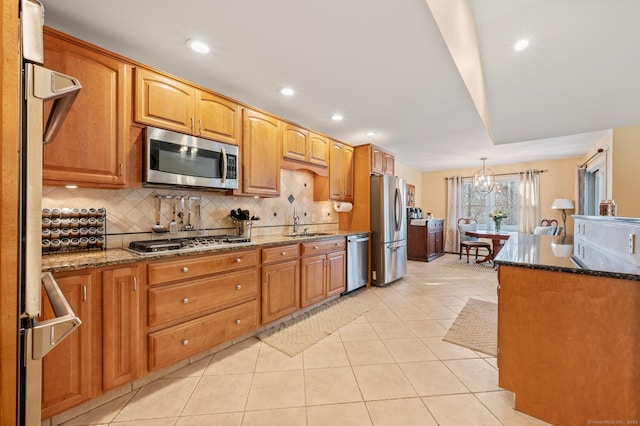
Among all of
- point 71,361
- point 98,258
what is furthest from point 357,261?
point 71,361

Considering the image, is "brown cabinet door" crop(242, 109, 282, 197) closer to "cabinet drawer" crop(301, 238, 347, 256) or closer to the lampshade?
"cabinet drawer" crop(301, 238, 347, 256)

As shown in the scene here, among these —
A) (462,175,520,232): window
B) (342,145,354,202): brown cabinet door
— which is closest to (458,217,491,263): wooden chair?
(462,175,520,232): window

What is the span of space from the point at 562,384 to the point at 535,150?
16.7ft

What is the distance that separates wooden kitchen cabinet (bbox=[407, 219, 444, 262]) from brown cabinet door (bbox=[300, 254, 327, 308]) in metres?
3.63

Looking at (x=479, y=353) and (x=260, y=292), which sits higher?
(x=260, y=292)

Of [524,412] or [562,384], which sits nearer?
[562,384]

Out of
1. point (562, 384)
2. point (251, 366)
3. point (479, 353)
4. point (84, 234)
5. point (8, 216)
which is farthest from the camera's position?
point (479, 353)

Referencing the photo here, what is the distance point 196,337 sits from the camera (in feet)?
6.54

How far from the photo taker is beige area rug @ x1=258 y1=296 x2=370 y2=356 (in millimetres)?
2377

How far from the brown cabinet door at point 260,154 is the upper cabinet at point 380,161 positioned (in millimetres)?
1730

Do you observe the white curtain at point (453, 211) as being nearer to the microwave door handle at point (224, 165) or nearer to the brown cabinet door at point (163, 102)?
the microwave door handle at point (224, 165)

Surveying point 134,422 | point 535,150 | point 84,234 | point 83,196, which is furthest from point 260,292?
point 535,150

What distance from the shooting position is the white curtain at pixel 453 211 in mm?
7082

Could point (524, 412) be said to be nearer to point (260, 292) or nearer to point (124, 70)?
point (260, 292)
